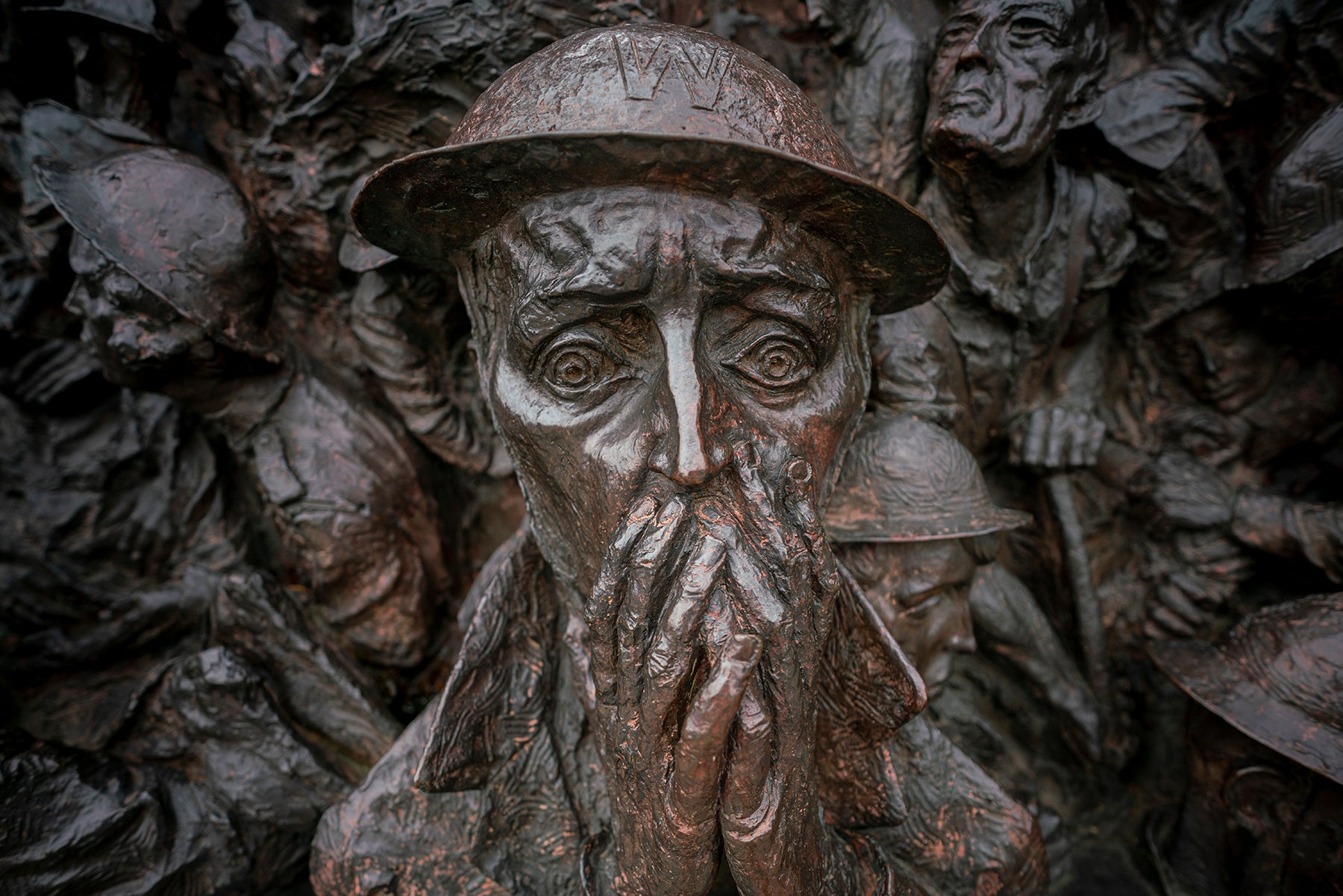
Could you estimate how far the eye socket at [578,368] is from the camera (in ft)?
4.20

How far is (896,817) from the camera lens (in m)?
1.53

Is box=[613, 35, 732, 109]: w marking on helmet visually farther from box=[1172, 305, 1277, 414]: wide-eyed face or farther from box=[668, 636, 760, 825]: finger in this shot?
box=[1172, 305, 1277, 414]: wide-eyed face

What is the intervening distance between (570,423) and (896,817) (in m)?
1.06

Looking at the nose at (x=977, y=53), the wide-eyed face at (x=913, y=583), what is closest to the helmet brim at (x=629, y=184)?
the wide-eyed face at (x=913, y=583)

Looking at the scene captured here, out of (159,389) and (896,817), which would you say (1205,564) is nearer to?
(896,817)

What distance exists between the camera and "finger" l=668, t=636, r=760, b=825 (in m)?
1.04

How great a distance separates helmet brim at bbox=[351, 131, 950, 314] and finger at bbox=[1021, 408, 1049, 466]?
1.11 metres

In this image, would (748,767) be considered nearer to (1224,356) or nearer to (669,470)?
(669,470)

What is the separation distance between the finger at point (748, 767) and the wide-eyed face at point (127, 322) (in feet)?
6.14

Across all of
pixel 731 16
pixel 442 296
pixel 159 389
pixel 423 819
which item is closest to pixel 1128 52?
pixel 731 16

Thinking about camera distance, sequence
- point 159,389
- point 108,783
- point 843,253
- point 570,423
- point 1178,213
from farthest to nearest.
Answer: point 1178,213
point 159,389
point 108,783
point 843,253
point 570,423

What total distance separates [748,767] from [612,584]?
334 millimetres

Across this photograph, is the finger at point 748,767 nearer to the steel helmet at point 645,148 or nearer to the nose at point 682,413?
the nose at point 682,413

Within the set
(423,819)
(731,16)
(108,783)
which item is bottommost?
(108,783)
